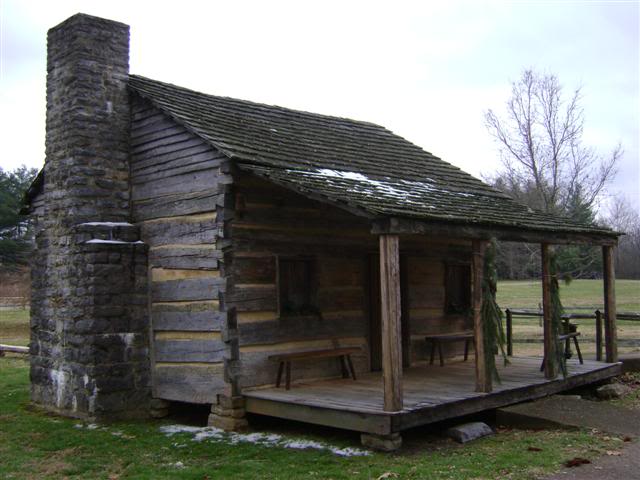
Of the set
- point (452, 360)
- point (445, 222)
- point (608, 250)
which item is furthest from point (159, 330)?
point (608, 250)

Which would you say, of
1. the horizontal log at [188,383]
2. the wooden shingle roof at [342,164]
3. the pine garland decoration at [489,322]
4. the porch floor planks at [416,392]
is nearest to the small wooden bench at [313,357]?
the porch floor planks at [416,392]

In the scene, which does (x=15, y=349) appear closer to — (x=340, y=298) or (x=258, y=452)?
(x=340, y=298)

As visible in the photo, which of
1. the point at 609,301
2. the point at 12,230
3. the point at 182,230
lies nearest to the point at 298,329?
the point at 182,230

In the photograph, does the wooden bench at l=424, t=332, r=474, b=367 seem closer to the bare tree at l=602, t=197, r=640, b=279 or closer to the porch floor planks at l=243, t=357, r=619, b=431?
the porch floor planks at l=243, t=357, r=619, b=431

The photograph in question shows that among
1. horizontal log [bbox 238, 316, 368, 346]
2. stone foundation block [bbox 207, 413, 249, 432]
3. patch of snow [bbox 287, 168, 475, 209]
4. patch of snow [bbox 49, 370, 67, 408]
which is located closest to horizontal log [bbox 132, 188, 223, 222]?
patch of snow [bbox 287, 168, 475, 209]

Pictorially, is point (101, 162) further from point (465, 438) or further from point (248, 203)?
point (465, 438)

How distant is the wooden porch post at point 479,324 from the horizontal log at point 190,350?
3.45 metres

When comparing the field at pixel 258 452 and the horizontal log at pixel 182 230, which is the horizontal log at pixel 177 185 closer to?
the horizontal log at pixel 182 230

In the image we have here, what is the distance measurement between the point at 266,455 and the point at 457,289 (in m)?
6.52

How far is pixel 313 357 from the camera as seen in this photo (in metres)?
10.5

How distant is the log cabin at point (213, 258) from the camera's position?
32.9 ft

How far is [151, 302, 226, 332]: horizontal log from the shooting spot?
10227 mm

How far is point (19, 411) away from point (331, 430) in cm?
536

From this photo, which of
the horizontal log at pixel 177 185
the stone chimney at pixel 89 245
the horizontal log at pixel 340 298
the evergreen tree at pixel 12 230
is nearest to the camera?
the horizontal log at pixel 177 185
